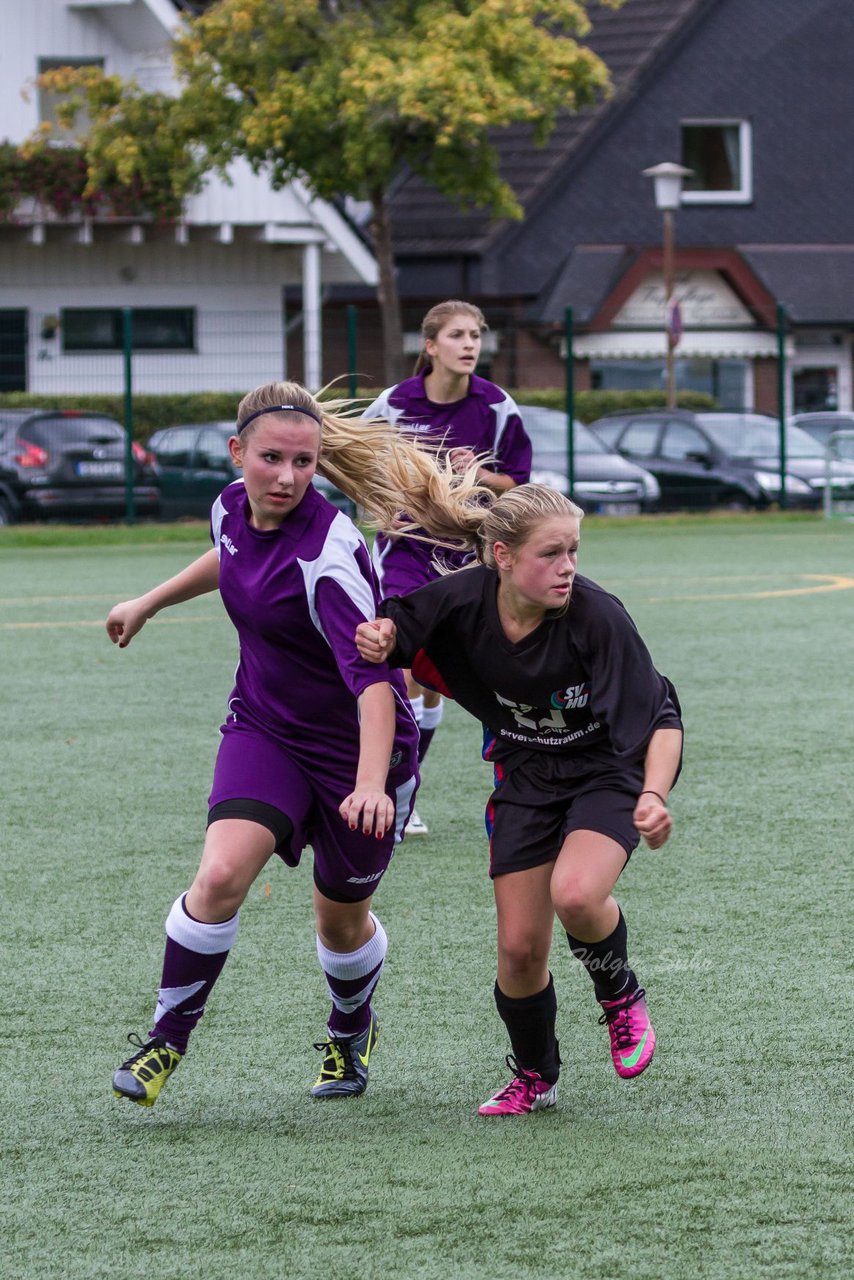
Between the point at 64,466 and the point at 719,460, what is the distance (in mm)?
7595

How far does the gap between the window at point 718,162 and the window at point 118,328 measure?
1170cm

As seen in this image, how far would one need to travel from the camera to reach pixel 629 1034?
13.4ft

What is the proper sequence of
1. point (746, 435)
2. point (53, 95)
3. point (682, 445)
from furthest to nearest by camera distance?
point (53, 95), point (746, 435), point (682, 445)

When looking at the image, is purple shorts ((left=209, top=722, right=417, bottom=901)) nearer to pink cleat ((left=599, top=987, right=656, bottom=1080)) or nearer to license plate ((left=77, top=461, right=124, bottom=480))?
pink cleat ((left=599, top=987, right=656, bottom=1080))

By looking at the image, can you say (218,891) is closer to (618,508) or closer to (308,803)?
(308,803)

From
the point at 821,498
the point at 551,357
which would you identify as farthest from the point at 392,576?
the point at 551,357

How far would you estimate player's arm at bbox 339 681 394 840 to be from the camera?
378 cm

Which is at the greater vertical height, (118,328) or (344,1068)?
(118,328)

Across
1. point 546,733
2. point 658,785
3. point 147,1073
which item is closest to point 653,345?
point 546,733

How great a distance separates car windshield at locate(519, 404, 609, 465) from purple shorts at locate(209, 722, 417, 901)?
17.3 metres

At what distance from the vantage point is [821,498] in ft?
74.6

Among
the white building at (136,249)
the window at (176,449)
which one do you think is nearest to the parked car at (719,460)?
the window at (176,449)

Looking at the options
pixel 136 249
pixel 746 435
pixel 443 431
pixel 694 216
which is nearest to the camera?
pixel 443 431

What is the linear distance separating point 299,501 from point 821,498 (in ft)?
Answer: 63.3
